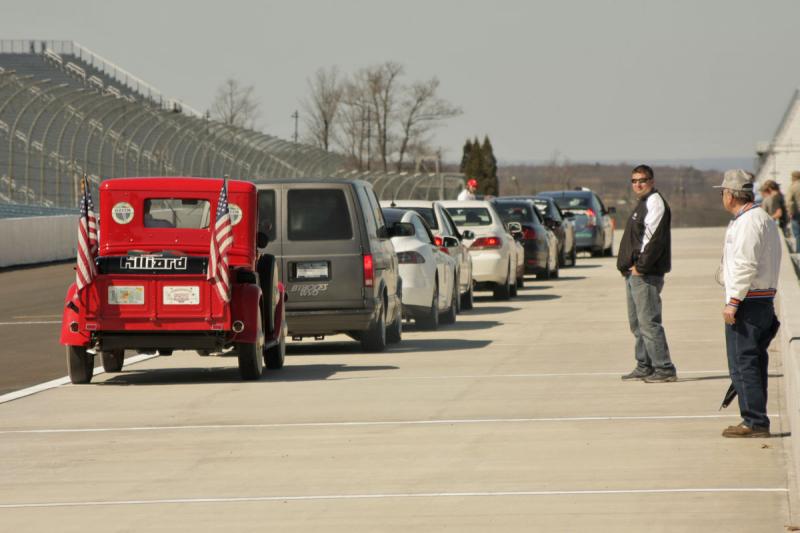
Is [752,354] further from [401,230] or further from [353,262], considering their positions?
[401,230]

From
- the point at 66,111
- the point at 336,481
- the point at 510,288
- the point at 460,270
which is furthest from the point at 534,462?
the point at 66,111

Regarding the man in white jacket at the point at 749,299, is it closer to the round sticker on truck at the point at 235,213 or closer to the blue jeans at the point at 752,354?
the blue jeans at the point at 752,354

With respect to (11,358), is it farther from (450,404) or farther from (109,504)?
(109,504)

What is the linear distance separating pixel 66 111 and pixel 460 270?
2246 cm

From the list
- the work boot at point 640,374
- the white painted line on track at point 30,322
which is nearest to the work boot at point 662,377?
the work boot at point 640,374

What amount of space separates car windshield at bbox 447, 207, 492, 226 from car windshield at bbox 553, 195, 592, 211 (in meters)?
16.8

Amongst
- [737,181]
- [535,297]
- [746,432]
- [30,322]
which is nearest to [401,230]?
[30,322]

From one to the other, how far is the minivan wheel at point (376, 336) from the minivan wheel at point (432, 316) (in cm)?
314

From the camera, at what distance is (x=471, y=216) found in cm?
2839

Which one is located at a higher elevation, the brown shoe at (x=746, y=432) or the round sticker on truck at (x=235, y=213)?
the round sticker on truck at (x=235, y=213)

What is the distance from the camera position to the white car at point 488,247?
27.5 m

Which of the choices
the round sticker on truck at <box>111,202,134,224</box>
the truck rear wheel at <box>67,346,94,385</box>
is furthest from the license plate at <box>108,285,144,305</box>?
the round sticker on truck at <box>111,202,134,224</box>

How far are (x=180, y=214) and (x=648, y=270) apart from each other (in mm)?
4313

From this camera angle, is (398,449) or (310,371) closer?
(398,449)
